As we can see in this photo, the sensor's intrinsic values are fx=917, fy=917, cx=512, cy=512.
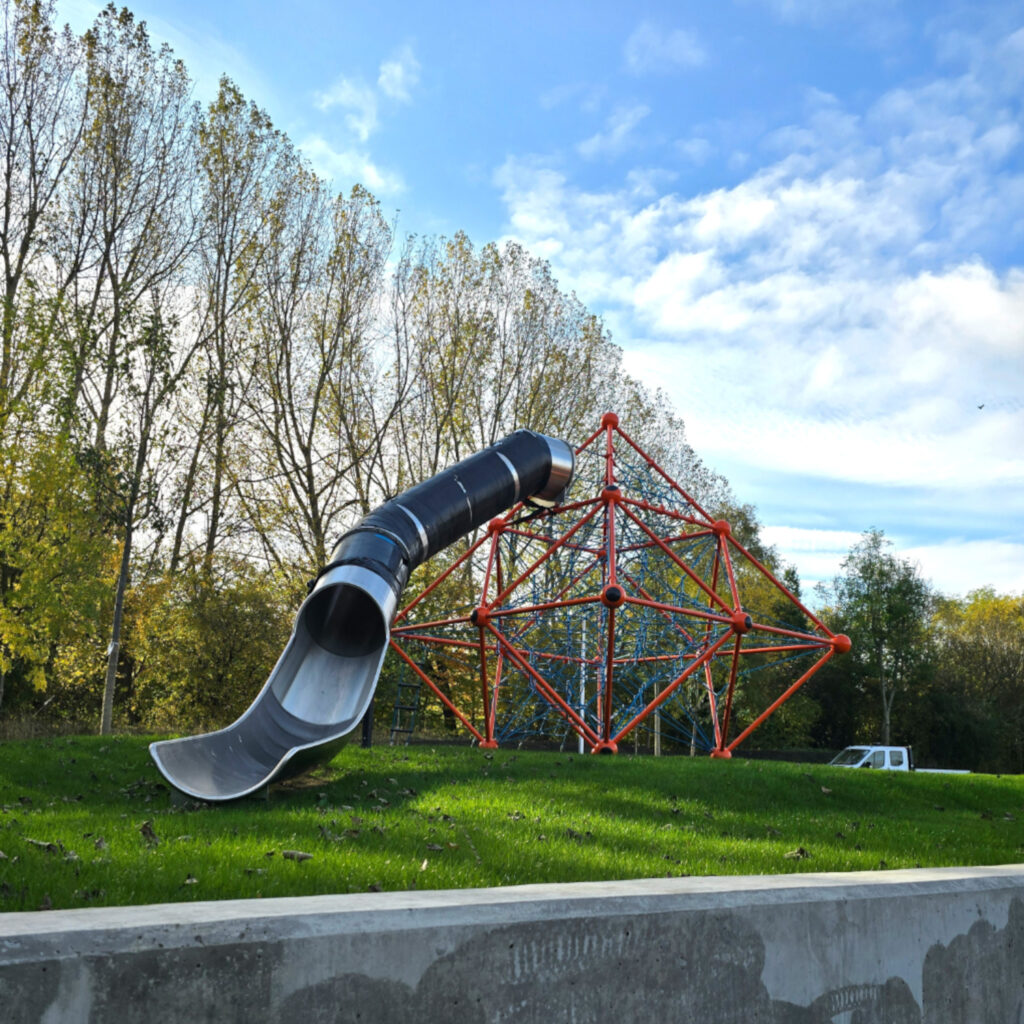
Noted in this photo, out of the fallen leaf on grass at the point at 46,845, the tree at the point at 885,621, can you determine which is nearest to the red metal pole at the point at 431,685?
the fallen leaf on grass at the point at 46,845

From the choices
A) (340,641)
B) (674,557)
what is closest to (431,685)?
(340,641)

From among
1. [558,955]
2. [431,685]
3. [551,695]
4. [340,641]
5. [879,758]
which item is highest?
[340,641]

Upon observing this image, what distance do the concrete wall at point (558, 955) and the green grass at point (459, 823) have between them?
1.91 m

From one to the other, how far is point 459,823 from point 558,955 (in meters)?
4.76

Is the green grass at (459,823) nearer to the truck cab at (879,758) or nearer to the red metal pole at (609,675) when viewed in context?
the red metal pole at (609,675)

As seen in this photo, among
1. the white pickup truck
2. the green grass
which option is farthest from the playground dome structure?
the white pickup truck

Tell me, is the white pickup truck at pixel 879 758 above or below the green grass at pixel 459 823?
below

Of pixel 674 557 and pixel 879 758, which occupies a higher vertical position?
pixel 674 557

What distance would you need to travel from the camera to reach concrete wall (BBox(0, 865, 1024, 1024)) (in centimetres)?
274

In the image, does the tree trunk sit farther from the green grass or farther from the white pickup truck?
the white pickup truck

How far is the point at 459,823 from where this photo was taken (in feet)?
26.3

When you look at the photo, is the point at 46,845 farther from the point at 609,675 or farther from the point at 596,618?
the point at 596,618

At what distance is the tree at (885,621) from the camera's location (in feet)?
137

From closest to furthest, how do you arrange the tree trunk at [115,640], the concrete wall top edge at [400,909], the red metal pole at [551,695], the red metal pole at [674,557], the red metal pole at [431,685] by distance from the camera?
the concrete wall top edge at [400,909] → the red metal pole at [551,695] → the red metal pole at [674,557] → the red metal pole at [431,685] → the tree trunk at [115,640]
